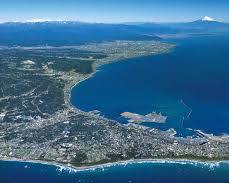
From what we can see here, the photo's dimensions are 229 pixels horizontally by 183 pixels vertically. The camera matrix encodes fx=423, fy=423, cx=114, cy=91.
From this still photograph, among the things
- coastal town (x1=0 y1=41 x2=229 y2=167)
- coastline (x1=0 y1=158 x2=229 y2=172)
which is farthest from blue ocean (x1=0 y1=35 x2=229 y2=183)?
coastal town (x1=0 y1=41 x2=229 y2=167)

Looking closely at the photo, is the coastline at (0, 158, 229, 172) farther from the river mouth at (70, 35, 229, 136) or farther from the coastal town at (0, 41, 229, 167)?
the river mouth at (70, 35, 229, 136)

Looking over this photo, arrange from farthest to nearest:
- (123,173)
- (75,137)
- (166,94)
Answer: (166,94) → (75,137) → (123,173)

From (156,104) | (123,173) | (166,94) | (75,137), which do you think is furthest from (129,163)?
(166,94)

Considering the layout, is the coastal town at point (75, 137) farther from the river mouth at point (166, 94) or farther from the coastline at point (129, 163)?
the river mouth at point (166, 94)

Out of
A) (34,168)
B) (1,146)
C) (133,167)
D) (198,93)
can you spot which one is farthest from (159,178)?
(198,93)

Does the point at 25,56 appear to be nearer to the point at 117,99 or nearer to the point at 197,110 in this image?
the point at 117,99

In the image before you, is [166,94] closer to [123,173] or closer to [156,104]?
[156,104]

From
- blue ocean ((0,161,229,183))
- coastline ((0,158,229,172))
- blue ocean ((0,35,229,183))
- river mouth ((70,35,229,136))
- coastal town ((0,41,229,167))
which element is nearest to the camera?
blue ocean ((0,161,229,183))

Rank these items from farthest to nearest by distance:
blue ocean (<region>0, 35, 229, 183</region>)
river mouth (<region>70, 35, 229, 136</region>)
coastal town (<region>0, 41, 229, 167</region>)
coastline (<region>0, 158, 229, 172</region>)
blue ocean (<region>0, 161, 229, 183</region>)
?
river mouth (<region>70, 35, 229, 136</region>)
coastal town (<region>0, 41, 229, 167</region>)
coastline (<region>0, 158, 229, 172</region>)
blue ocean (<region>0, 35, 229, 183</region>)
blue ocean (<region>0, 161, 229, 183</region>)
